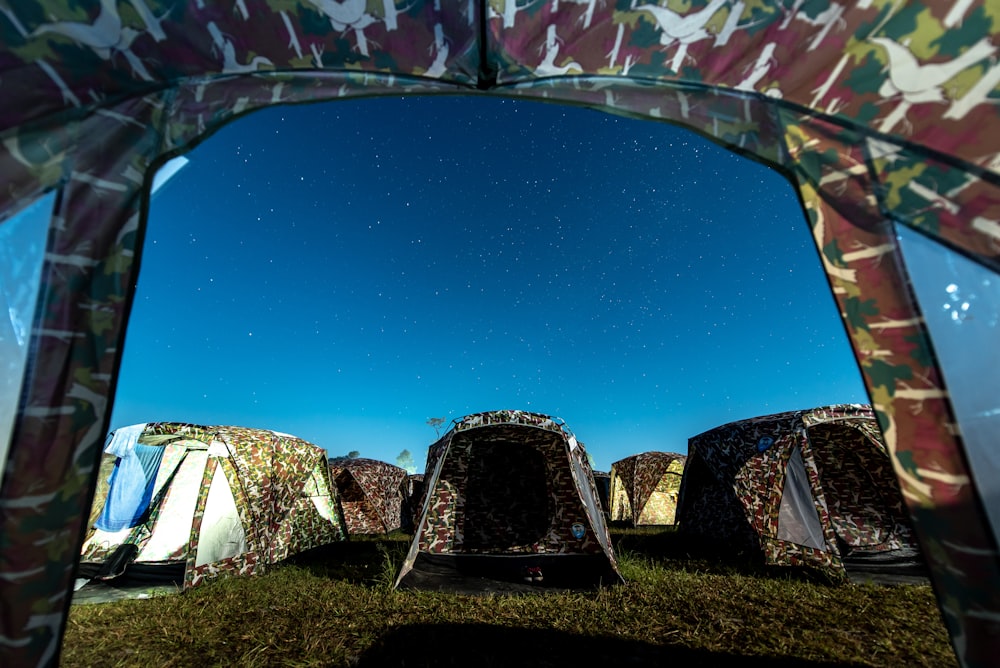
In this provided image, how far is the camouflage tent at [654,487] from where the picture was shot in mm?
14266

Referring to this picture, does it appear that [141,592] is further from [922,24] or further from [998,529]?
[922,24]

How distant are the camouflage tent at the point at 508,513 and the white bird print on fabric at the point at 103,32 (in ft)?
17.8

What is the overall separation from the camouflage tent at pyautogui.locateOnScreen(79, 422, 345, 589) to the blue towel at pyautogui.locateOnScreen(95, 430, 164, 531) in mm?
13

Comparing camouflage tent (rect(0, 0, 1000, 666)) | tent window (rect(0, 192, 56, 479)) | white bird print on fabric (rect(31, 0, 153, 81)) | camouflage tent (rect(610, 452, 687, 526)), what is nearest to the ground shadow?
camouflage tent (rect(0, 0, 1000, 666))

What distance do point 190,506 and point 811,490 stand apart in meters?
10.1

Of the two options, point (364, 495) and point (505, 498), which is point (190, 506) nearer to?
point (505, 498)

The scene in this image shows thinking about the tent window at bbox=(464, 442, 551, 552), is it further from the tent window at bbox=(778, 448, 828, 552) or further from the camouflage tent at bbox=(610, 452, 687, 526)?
the camouflage tent at bbox=(610, 452, 687, 526)

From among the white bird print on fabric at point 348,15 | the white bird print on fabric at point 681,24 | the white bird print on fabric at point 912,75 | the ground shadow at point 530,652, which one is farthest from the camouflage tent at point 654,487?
the white bird print on fabric at point 348,15

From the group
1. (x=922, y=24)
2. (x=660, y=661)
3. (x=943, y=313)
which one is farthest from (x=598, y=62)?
(x=660, y=661)

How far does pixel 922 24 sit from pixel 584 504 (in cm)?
606

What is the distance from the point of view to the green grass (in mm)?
3426

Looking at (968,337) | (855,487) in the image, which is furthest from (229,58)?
(855,487)

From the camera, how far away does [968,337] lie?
1.39 m

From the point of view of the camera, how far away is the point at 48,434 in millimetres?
1506
